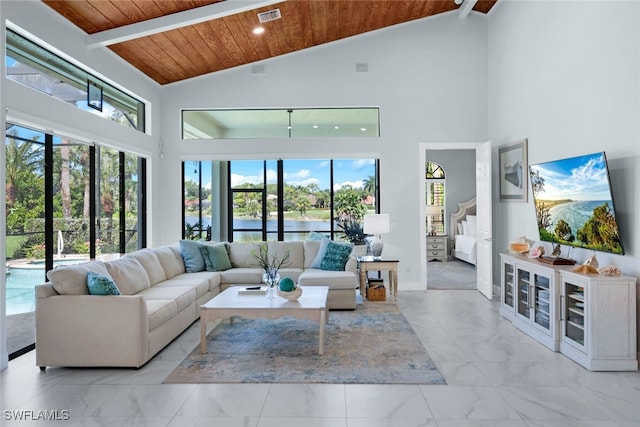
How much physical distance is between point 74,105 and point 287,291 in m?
3.21

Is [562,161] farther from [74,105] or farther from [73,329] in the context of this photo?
[74,105]

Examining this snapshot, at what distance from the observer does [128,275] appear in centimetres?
438

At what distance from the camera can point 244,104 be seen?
22.9ft

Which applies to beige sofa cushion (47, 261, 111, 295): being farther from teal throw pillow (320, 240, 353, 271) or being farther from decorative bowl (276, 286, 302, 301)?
teal throw pillow (320, 240, 353, 271)

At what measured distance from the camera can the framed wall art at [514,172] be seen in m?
5.57

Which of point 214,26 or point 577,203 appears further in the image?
point 214,26

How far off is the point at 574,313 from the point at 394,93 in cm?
444

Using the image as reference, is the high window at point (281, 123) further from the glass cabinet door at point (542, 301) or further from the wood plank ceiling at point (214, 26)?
the glass cabinet door at point (542, 301)

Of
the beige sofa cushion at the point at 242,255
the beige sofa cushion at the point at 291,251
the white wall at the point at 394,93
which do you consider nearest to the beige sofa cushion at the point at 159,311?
the beige sofa cushion at the point at 242,255

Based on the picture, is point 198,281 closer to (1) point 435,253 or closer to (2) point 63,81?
(2) point 63,81

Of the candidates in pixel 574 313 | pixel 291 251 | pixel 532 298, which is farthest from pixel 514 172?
pixel 291 251

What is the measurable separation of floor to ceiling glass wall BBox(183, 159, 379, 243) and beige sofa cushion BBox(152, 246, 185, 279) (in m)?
1.45

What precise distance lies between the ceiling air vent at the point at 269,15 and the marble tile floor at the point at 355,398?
4.12 m

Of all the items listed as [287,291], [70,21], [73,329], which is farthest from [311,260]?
[70,21]
